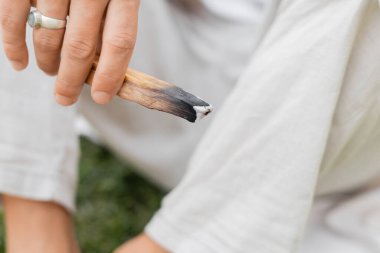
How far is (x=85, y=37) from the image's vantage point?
667 millimetres

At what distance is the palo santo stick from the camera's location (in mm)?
633

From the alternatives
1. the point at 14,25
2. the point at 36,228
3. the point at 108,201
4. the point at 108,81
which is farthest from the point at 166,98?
the point at 108,201

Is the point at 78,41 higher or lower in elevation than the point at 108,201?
higher

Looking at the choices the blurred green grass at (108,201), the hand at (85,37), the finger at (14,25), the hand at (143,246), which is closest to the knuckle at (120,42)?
the hand at (85,37)

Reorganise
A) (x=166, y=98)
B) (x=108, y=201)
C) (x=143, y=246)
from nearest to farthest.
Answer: (x=166, y=98)
(x=143, y=246)
(x=108, y=201)

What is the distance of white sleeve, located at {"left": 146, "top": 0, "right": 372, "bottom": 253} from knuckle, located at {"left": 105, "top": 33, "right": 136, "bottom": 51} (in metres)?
0.14

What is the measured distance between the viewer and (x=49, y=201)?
0.88m

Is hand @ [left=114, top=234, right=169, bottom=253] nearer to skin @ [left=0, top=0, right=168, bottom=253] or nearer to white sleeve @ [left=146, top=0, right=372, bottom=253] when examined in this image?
white sleeve @ [left=146, top=0, right=372, bottom=253]

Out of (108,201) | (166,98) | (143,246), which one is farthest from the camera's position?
(108,201)

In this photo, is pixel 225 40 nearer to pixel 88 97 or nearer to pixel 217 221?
pixel 88 97

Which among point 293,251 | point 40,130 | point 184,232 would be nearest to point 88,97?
point 40,130

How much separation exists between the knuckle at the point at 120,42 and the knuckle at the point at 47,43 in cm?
6

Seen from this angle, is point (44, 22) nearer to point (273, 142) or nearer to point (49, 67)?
point (49, 67)

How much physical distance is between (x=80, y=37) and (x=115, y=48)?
37mm
